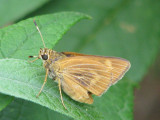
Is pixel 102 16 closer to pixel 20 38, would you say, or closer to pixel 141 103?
pixel 20 38

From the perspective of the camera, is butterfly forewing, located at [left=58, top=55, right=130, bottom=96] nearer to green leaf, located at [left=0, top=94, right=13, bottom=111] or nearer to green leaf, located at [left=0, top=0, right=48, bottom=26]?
green leaf, located at [left=0, top=94, right=13, bottom=111]

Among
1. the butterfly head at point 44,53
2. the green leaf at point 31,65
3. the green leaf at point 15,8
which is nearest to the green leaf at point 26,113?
the green leaf at point 31,65

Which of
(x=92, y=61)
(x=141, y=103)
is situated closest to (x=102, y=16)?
(x=92, y=61)

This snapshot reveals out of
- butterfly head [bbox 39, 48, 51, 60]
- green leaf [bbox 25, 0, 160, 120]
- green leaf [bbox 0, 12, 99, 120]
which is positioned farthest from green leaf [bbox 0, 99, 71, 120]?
green leaf [bbox 25, 0, 160, 120]

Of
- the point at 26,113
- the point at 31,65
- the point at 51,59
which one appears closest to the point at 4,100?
the point at 31,65

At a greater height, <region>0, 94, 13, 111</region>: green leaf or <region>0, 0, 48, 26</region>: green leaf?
<region>0, 0, 48, 26</region>: green leaf

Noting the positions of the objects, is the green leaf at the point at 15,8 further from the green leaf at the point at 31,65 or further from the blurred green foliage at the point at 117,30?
the green leaf at the point at 31,65
